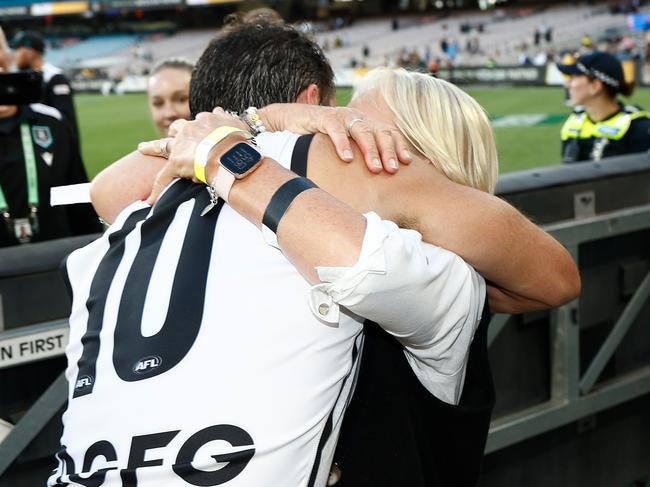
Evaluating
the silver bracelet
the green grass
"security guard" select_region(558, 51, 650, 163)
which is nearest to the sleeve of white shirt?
the silver bracelet

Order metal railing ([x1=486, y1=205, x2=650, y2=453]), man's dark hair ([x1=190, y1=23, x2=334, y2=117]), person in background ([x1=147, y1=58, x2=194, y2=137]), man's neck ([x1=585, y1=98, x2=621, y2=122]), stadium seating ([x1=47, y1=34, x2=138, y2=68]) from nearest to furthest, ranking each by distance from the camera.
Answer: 1. man's dark hair ([x1=190, y1=23, x2=334, y2=117])
2. metal railing ([x1=486, y1=205, x2=650, y2=453])
3. person in background ([x1=147, y1=58, x2=194, y2=137])
4. man's neck ([x1=585, y1=98, x2=621, y2=122])
5. stadium seating ([x1=47, y1=34, x2=138, y2=68])

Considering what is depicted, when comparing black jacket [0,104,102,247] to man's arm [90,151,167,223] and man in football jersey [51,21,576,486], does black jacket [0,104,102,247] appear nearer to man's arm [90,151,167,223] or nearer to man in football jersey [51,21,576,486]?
man's arm [90,151,167,223]

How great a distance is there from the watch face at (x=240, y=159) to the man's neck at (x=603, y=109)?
13.8 feet

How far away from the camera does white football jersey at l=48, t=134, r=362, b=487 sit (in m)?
1.40

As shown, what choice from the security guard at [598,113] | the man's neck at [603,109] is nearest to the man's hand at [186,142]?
the security guard at [598,113]

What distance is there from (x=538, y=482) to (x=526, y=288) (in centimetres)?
180

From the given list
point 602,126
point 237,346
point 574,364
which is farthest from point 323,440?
point 602,126

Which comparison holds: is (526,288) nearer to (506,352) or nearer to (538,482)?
(506,352)

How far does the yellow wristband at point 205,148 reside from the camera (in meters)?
1.50

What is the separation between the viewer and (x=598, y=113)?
17.4ft

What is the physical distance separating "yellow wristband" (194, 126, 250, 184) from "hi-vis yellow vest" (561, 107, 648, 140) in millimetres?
3976

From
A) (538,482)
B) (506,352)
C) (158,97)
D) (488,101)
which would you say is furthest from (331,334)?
(488,101)

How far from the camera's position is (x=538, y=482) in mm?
3213

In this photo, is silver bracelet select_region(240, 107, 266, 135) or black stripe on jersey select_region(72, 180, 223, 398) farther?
silver bracelet select_region(240, 107, 266, 135)
